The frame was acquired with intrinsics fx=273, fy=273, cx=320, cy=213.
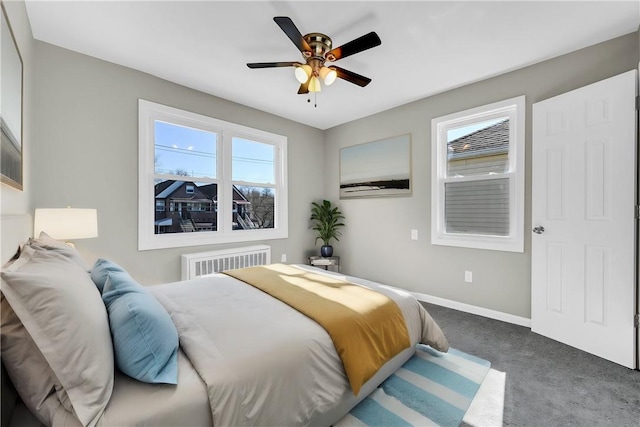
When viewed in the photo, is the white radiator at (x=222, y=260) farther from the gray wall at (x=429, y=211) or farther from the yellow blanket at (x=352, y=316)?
the gray wall at (x=429, y=211)

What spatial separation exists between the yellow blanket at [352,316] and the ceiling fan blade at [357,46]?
172cm

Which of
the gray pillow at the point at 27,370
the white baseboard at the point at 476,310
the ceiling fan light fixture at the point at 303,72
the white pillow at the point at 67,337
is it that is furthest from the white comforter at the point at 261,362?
the white baseboard at the point at 476,310

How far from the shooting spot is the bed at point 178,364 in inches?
33.9

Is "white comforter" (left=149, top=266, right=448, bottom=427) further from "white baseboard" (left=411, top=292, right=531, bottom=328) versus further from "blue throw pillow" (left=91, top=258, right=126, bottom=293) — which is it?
"white baseboard" (left=411, top=292, right=531, bottom=328)

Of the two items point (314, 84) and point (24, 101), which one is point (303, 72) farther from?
point (24, 101)

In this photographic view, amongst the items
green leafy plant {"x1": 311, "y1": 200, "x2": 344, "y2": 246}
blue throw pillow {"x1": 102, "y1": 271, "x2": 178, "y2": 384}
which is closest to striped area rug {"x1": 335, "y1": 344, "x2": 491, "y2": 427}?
blue throw pillow {"x1": 102, "y1": 271, "x2": 178, "y2": 384}

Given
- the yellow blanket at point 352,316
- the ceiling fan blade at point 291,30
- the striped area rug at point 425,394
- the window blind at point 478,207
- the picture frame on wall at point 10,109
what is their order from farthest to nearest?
1. the window blind at point 478,207
2. the ceiling fan blade at point 291,30
3. the striped area rug at point 425,394
4. the yellow blanket at point 352,316
5. the picture frame on wall at point 10,109

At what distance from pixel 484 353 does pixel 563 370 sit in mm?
509

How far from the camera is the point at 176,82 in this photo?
317cm

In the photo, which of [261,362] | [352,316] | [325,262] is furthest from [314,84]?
[325,262]

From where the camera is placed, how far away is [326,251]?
14.6 ft

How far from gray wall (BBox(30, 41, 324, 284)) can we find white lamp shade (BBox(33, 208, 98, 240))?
1.33 feet

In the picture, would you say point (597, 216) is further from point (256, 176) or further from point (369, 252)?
point (256, 176)

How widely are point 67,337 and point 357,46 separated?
216 cm
